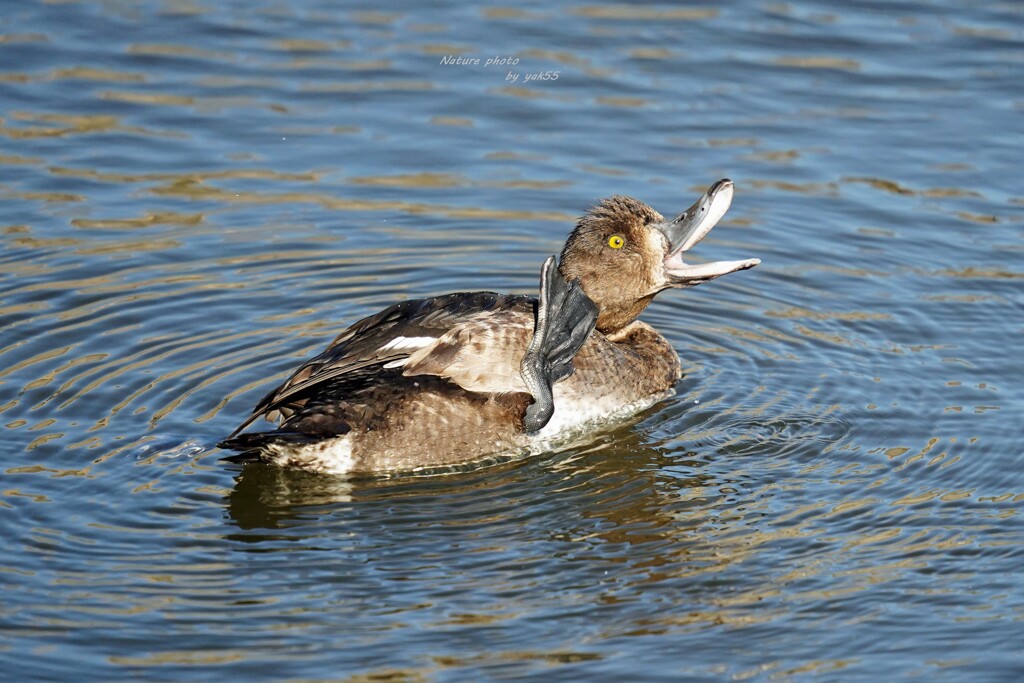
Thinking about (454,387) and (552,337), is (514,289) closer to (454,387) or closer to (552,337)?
(552,337)

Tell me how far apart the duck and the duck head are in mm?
27

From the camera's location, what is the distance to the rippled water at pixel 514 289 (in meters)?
5.87

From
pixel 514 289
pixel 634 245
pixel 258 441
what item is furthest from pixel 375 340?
pixel 514 289

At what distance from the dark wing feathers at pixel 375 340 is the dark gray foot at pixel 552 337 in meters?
0.27

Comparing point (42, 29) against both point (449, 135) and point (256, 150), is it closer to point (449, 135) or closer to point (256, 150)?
point (256, 150)

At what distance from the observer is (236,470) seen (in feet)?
23.8

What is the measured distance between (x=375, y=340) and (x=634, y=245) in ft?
5.27

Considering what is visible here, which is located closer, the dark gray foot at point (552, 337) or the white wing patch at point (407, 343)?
the white wing patch at point (407, 343)

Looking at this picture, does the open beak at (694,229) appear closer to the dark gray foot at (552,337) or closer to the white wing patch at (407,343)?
the dark gray foot at (552,337)

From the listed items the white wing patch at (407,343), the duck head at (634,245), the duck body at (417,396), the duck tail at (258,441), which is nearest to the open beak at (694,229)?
the duck head at (634,245)

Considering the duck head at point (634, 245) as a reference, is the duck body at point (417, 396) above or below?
below

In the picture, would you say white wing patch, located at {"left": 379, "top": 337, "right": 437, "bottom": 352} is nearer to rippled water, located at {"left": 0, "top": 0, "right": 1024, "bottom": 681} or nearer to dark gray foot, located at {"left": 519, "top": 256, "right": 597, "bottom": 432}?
dark gray foot, located at {"left": 519, "top": 256, "right": 597, "bottom": 432}

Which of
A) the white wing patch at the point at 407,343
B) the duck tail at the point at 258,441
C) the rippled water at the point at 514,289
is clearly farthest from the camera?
the white wing patch at the point at 407,343

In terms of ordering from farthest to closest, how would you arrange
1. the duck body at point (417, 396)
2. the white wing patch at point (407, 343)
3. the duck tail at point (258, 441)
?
the white wing patch at point (407, 343)
the duck body at point (417, 396)
the duck tail at point (258, 441)
